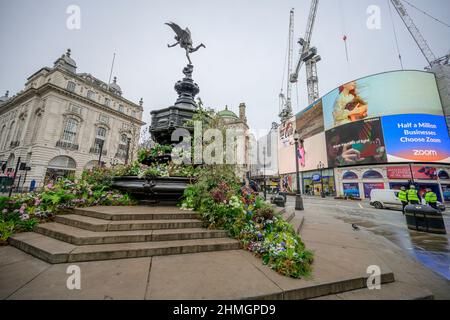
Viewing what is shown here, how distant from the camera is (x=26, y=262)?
260 centimetres

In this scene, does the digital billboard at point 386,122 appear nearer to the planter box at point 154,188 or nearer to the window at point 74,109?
the planter box at point 154,188

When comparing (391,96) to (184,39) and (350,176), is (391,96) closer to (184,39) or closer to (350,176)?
(350,176)

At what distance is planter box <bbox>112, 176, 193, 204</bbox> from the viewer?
5289mm

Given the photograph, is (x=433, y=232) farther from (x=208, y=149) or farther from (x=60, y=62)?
(x=60, y=62)

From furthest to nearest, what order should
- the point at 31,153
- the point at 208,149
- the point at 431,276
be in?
the point at 31,153 < the point at 208,149 < the point at 431,276

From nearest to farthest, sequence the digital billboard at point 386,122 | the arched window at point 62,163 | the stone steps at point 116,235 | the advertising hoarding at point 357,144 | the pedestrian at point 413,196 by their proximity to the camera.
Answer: the stone steps at point 116,235 → the pedestrian at point 413,196 → the digital billboard at point 386,122 → the arched window at point 62,163 → the advertising hoarding at point 357,144

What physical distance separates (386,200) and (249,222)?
19.8 m

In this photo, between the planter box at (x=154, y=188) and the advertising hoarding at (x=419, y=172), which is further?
the advertising hoarding at (x=419, y=172)

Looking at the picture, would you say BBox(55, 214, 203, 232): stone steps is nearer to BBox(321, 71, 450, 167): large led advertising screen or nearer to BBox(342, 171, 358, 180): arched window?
BBox(321, 71, 450, 167): large led advertising screen

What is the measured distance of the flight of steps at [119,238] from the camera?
9.07ft

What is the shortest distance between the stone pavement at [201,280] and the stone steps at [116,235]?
453 mm

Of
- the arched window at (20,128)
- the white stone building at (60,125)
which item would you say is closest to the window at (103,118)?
the white stone building at (60,125)

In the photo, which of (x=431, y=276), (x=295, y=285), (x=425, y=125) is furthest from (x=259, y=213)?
(x=425, y=125)
